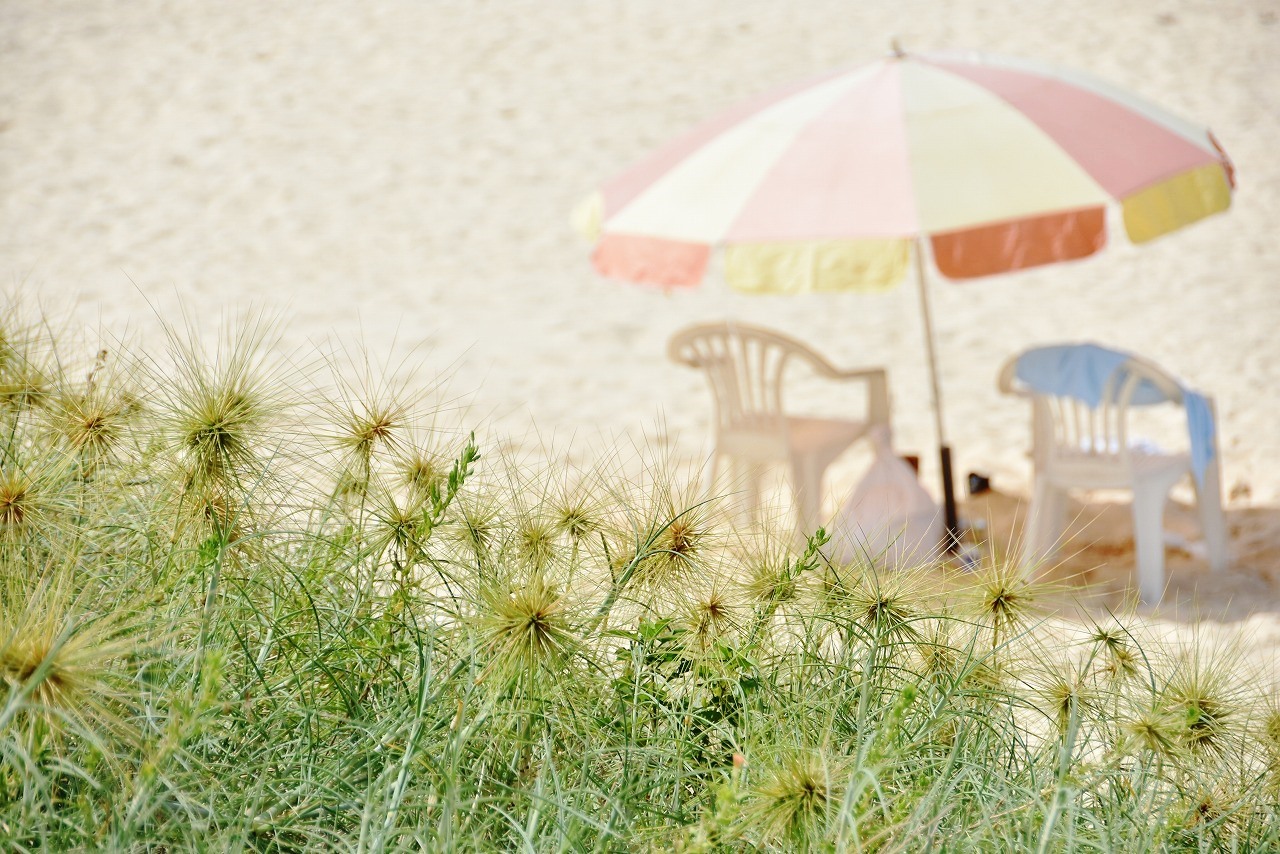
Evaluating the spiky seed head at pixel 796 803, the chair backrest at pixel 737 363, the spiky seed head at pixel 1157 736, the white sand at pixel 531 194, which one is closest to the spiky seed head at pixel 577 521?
the spiky seed head at pixel 796 803

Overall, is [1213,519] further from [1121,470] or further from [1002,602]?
[1002,602]

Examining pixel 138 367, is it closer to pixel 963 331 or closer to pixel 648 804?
pixel 648 804

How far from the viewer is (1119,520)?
17.9 ft

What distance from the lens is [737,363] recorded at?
5219 millimetres

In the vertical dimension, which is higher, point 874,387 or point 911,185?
point 911,185

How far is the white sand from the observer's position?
7.16 metres

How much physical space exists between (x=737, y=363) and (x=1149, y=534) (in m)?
1.72

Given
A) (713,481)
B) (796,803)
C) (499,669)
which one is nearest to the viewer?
(796,803)

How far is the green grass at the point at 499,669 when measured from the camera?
4.36 feet

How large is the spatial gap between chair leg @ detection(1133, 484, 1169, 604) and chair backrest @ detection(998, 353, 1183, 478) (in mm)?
128

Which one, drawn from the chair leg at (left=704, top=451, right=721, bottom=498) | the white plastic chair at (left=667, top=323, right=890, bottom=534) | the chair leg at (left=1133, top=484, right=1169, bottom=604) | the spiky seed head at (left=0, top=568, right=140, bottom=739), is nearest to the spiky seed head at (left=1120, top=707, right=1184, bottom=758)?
the chair leg at (left=704, top=451, right=721, bottom=498)

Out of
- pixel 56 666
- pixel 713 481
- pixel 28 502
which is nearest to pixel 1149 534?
pixel 713 481

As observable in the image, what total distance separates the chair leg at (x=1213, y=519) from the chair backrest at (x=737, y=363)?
60.8 inches

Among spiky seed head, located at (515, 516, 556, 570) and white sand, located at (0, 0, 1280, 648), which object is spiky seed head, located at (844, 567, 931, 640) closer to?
spiky seed head, located at (515, 516, 556, 570)
